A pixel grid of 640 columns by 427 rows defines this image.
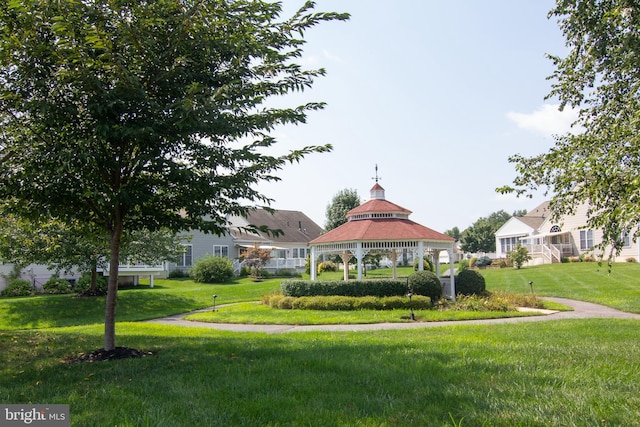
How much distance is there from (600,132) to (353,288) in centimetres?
1250

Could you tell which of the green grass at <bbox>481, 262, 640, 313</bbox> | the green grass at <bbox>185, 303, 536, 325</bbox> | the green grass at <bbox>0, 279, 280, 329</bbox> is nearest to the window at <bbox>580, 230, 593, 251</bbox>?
the green grass at <bbox>481, 262, 640, 313</bbox>

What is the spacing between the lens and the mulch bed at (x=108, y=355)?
754 centimetres

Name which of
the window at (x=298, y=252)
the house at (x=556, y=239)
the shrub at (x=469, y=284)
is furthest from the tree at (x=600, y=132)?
the window at (x=298, y=252)

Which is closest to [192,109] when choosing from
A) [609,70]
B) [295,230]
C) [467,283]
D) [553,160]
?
[553,160]

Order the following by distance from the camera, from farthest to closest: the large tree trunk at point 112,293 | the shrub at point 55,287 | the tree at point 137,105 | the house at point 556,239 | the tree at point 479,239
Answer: the tree at point 479,239
the house at point 556,239
the shrub at point 55,287
the large tree trunk at point 112,293
the tree at point 137,105

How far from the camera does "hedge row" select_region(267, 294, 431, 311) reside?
17406 millimetres

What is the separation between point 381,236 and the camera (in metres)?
20.2

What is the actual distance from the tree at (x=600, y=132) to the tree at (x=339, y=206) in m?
31.9

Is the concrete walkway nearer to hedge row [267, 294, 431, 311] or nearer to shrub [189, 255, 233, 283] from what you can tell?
hedge row [267, 294, 431, 311]

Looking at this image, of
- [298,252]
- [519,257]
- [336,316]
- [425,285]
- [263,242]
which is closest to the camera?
[336,316]

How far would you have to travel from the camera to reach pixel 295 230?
5109 cm

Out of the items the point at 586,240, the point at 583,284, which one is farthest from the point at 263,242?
the point at 586,240

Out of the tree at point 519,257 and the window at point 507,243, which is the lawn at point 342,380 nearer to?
the tree at point 519,257

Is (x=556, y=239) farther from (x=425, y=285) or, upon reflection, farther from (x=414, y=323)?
(x=414, y=323)
